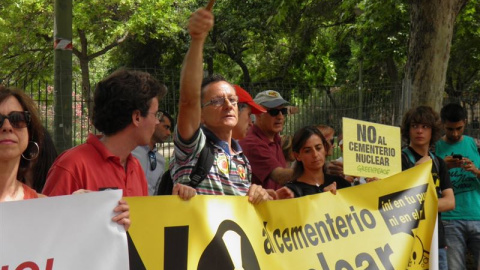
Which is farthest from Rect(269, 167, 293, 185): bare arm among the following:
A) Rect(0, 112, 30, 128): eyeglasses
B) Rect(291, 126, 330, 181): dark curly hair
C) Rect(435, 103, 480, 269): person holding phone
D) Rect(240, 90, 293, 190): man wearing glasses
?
Rect(0, 112, 30, 128): eyeglasses

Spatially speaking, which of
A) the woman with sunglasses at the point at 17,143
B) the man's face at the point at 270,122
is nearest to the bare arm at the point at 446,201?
the man's face at the point at 270,122

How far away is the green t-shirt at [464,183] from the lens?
5880mm

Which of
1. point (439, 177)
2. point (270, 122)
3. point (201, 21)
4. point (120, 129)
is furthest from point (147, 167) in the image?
point (201, 21)

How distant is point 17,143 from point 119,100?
64 cm

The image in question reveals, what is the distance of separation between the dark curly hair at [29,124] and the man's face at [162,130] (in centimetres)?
289

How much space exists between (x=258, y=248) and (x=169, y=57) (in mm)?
24802

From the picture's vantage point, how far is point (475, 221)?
5.89 m

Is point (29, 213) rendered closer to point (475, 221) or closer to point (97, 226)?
point (97, 226)

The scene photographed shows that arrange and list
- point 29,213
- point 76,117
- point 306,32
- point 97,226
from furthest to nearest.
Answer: point 306,32
point 76,117
point 97,226
point 29,213

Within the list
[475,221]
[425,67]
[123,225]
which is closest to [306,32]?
[425,67]

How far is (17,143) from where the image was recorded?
9.27ft

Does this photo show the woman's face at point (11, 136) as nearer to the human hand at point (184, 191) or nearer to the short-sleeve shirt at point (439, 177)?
the human hand at point (184, 191)

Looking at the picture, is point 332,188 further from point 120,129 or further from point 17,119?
point 17,119

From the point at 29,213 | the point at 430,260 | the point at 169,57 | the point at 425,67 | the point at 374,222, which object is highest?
the point at 169,57
